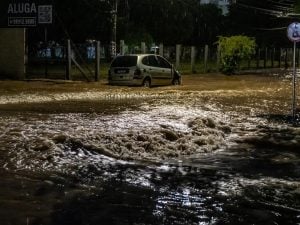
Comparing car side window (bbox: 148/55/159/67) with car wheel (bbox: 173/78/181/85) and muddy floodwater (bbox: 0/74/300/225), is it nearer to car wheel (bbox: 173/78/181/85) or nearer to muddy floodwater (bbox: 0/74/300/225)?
car wheel (bbox: 173/78/181/85)

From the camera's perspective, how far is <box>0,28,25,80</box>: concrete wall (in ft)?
83.4

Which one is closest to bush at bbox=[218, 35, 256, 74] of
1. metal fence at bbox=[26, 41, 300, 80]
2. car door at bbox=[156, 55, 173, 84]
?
metal fence at bbox=[26, 41, 300, 80]

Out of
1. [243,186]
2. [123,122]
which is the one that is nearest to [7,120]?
[123,122]

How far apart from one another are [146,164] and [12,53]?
18.0 m

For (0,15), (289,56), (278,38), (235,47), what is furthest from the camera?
(278,38)

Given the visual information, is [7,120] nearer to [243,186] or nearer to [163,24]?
[243,186]

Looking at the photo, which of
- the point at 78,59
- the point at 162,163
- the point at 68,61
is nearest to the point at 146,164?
the point at 162,163

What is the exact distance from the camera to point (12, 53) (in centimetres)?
2545

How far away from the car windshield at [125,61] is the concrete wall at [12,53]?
15.1 feet

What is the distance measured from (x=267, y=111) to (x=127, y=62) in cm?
820

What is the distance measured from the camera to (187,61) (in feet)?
164

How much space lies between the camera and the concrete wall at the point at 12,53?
2541cm

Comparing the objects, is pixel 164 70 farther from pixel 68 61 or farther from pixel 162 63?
pixel 68 61

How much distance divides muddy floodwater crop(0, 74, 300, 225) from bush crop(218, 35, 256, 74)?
2065 cm
